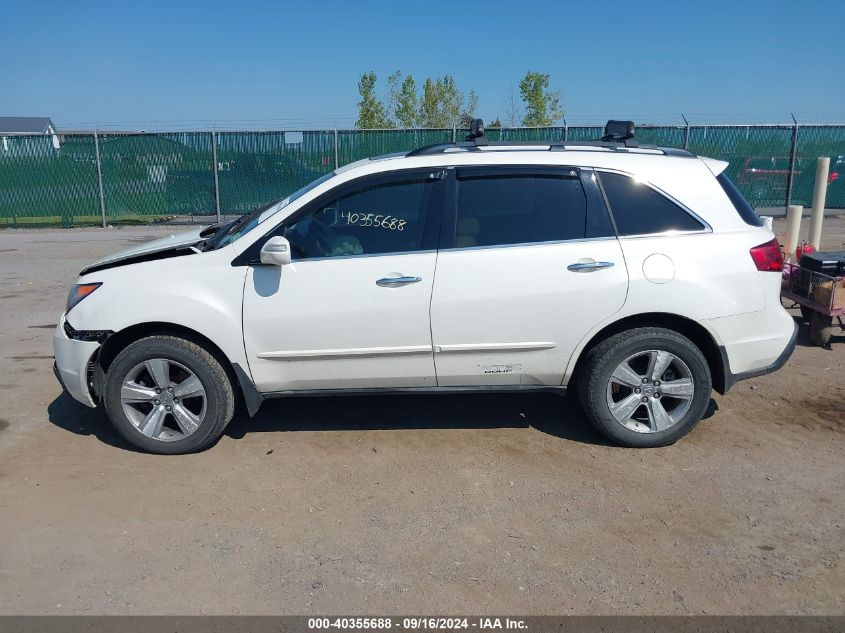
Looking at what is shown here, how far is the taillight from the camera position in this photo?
4.66 metres

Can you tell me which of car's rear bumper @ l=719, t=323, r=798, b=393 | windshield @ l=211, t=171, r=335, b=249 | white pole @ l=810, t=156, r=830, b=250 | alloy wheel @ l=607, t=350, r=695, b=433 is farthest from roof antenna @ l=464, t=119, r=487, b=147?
white pole @ l=810, t=156, r=830, b=250

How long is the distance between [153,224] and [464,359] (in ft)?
51.6

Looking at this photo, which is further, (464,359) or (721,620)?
(464,359)

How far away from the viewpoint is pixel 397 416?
5441 millimetres

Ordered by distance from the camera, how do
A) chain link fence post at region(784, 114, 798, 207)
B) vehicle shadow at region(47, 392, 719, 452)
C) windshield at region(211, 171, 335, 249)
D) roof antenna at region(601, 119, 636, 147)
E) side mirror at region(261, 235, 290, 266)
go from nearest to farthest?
side mirror at region(261, 235, 290, 266) → windshield at region(211, 171, 335, 249) → vehicle shadow at region(47, 392, 719, 452) → roof antenna at region(601, 119, 636, 147) → chain link fence post at region(784, 114, 798, 207)

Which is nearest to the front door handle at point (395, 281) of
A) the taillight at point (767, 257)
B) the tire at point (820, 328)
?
the taillight at point (767, 257)

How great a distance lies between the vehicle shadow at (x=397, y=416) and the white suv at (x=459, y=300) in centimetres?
49

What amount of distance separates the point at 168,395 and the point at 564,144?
3123 millimetres

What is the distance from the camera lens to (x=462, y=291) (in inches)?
180

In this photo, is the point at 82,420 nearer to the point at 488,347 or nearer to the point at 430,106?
the point at 488,347

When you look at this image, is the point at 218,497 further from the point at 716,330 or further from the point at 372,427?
the point at 716,330

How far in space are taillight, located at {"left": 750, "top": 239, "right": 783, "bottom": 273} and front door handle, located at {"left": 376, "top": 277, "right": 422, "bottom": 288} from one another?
213 centimetres

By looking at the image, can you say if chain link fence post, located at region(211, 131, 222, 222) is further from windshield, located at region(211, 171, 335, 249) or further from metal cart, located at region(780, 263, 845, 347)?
metal cart, located at region(780, 263, 845, 347)

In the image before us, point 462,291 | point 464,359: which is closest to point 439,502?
point 464,359
